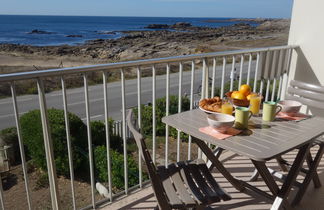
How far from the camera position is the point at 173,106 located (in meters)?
7.86

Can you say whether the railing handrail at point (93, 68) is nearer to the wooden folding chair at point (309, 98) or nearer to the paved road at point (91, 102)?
the wooden folding chair at point (309, 98)

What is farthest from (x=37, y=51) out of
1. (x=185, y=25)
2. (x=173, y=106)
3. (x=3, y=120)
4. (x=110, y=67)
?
(x=185, y=25)

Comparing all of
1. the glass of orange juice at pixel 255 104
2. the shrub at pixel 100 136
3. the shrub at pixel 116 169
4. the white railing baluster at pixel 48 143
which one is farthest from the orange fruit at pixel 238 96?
the shrub at pixel 100 136

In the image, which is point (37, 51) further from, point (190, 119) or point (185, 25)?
point (185, 25)

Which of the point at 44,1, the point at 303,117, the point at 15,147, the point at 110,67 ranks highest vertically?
the point at 44,1

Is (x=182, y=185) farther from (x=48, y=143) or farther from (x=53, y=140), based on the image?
(x=53, y=140)

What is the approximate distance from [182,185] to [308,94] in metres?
1.60

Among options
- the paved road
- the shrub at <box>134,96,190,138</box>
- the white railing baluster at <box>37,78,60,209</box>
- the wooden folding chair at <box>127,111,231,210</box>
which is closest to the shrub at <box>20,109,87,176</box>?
the shrub at <box>134,96,190,138</box>

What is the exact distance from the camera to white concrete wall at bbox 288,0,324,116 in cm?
354

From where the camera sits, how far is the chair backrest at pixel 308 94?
2.52 m

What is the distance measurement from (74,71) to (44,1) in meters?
91.3

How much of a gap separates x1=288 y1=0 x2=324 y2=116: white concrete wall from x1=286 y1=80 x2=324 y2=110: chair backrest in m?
1.14

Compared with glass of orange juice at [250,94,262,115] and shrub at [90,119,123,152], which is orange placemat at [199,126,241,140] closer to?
glass of orange juice at [250,94,262,115]

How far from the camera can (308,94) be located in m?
2.62
